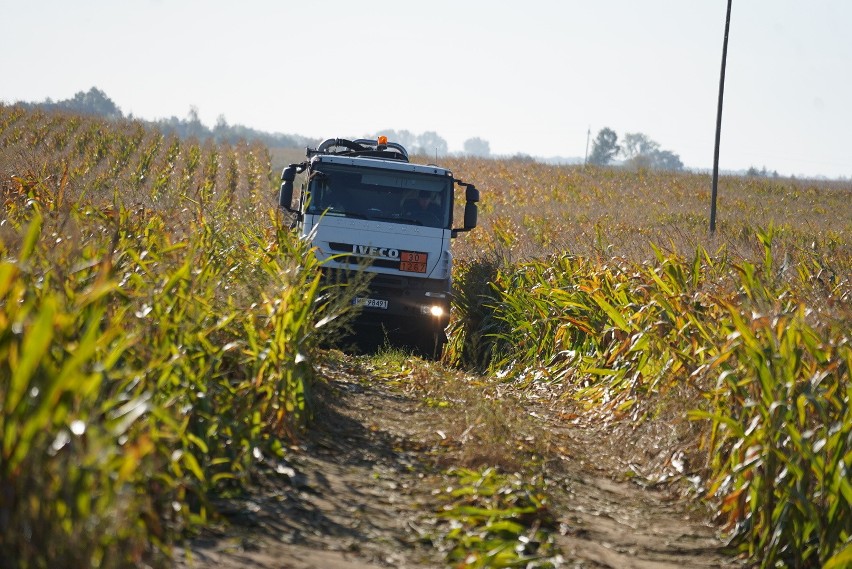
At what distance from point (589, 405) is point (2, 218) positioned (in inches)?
219

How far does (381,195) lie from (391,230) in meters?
0.51

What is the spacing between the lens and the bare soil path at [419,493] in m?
4.95

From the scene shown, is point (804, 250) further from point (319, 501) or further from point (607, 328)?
point (319, 501)

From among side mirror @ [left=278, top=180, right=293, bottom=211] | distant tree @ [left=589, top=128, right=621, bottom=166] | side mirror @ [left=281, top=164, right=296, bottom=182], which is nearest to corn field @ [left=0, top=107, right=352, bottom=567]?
side mirror @ [left=278, top=180, right=293, bottom=211]

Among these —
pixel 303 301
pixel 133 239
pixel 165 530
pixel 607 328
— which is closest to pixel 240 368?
pixel 303 301

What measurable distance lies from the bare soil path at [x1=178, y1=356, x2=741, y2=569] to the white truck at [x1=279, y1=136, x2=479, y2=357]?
9.89 ft

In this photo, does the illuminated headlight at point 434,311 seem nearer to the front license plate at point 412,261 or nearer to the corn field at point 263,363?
the front license plate at point 412,261

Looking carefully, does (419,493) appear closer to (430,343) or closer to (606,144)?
(430,343)

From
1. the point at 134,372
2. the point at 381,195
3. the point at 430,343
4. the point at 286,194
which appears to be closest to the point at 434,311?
the point at 430,343

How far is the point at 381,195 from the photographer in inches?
495

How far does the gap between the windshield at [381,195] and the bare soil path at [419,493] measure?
11.9 feet

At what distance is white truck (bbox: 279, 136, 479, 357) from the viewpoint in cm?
1216

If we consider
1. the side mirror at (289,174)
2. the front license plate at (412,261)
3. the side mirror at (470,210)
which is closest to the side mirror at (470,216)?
the side mirror at (470,210)

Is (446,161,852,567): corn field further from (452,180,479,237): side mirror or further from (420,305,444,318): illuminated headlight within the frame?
(452,180,479,237): side mirror
